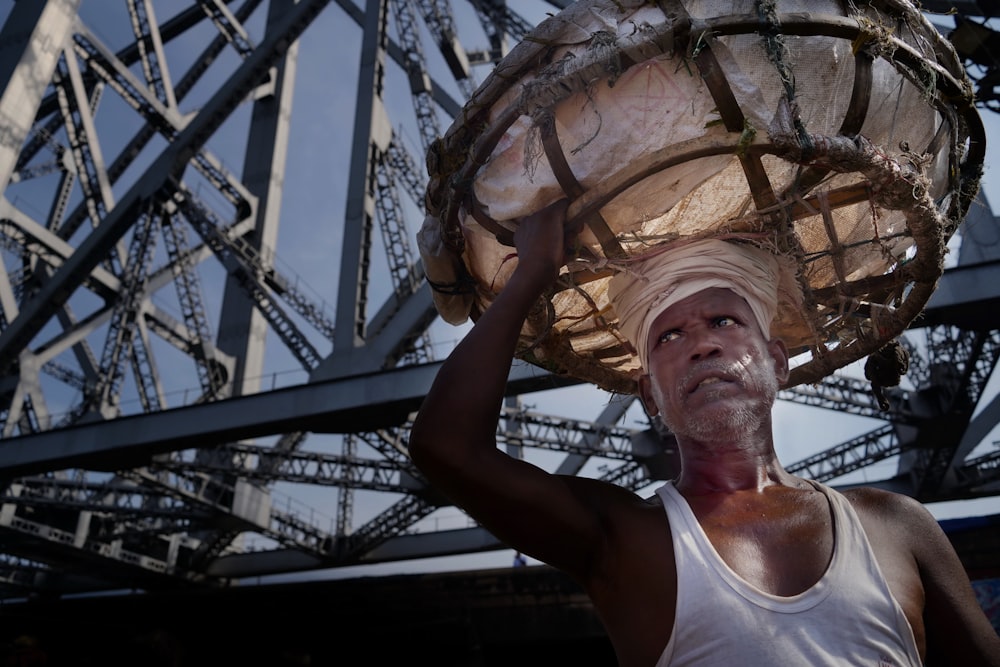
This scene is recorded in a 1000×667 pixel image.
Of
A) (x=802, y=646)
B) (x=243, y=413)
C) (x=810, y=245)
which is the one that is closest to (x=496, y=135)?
(x=810, y=245)

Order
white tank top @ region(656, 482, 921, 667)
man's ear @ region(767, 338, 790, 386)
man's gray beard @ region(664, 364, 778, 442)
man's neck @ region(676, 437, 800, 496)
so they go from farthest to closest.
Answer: man's ear @ region(767, 338, 790, 386) < man's neck @ region(676, 437, 800, 496) < man's gray beard @ region(664, 364, 778, 442) < white tank top @ region(656, 482, 921, 667)

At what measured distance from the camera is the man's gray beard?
7.17 ft

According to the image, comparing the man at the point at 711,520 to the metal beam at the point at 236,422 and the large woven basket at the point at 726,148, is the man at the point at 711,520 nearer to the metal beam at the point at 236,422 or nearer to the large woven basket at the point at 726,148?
the large woven basket at the point at 726,148

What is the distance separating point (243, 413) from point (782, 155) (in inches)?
456

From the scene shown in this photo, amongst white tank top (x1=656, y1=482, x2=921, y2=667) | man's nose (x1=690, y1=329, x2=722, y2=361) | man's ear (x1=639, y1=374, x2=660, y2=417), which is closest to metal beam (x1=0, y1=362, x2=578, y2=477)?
man's ear (x1=639, y1=374, x2=660, y2=417)

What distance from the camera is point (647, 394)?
256cm

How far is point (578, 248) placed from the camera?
2.34m

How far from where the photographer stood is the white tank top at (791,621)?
177 cm

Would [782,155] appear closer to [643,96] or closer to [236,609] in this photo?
[643,96]

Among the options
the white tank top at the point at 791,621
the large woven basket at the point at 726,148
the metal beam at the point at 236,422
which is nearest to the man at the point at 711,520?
the white tank top at the point at 791,621

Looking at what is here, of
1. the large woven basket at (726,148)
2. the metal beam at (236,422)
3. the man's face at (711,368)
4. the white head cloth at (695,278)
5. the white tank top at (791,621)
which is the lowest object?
the white tank top at (791,621)

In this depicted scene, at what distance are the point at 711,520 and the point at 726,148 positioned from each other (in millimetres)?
1067

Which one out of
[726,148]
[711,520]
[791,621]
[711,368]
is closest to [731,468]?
[711,520]

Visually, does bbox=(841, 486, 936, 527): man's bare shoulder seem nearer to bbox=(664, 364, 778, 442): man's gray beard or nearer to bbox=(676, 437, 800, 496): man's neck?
bbox=(676, 437, 800, 496): man's neck
